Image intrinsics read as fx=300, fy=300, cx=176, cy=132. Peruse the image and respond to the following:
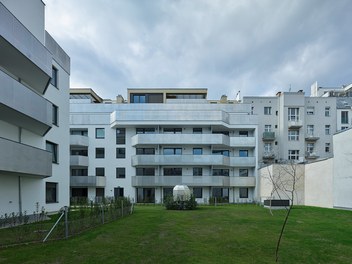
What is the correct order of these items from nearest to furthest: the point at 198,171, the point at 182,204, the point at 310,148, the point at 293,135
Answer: the point at 182,204 < the point at 198,171 < the point at 293,135 < the point at 310,148

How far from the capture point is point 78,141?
41188mm

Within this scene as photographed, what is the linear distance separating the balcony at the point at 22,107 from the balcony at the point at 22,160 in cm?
169

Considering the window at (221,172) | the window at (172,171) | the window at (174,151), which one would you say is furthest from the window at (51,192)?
the window at (221,172)

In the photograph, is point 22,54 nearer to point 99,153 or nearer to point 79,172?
point 99,153

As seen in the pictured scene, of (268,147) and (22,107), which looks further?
(268,147)

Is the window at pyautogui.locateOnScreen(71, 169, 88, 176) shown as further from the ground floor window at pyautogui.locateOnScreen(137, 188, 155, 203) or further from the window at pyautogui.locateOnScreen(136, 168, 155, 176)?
the ground floor window at pyautogui.locateOnScreen(137, 188, 155, 203)

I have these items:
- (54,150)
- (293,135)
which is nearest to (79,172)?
(54,150)

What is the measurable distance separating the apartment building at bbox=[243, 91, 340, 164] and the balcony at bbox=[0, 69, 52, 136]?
35210mm

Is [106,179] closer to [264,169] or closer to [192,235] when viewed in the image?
[264,169]

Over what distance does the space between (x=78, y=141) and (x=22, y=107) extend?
2594cm

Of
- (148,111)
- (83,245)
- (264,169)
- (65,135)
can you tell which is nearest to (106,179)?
(148,111)

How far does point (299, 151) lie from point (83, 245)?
43476 millimetres

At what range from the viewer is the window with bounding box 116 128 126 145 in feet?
142

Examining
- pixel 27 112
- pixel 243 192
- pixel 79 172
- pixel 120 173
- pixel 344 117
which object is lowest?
pixel 243 192
